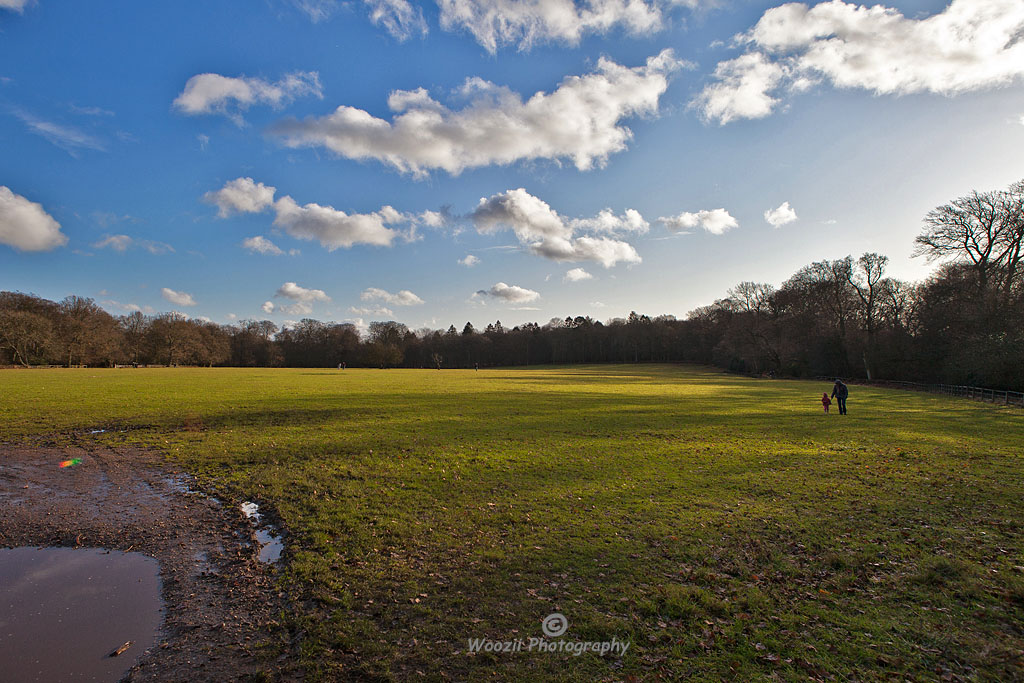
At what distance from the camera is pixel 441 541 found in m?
8.42

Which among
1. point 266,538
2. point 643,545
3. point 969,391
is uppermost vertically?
point 969,391

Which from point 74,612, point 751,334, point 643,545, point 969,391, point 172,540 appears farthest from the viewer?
point 751,334

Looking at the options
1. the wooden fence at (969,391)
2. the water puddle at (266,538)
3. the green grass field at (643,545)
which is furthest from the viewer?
the wooden fence at (969,391)

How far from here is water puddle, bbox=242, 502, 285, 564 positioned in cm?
798

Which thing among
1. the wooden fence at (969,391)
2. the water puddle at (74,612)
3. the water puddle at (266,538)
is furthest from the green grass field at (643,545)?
the wooden fence at (969,391)

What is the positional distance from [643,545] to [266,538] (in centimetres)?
732

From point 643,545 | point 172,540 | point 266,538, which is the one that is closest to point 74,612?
point 172,540

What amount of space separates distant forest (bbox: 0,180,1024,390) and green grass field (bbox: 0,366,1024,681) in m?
32.0

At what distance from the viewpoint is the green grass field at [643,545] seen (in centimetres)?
525

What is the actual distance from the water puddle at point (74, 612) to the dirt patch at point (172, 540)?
231 millimetres

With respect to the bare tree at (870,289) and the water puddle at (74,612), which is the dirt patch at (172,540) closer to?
the water puddle at (74,612)

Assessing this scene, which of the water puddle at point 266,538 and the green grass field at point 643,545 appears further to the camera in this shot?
the water puddle at point 266,538

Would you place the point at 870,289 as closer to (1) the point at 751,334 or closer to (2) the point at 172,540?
(1) the point at 751,334

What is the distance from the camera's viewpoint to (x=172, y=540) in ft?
28.3
